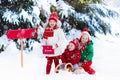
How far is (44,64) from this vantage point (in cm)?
1023

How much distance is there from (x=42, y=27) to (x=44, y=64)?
1549mm

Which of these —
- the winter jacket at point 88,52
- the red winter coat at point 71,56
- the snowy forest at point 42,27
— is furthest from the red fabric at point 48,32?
the winter jacket at point 88,52

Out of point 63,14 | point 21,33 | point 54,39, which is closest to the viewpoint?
point 54,39

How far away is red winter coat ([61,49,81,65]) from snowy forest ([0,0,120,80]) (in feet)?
1.12

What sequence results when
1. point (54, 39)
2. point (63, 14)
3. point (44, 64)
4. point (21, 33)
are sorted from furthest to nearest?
1. point (63, 14)
2. point (44, 64)
3. point (21, 33)
4. point (54, 39)

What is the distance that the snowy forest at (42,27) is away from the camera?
9.34 meters

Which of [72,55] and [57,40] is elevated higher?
[57,40]

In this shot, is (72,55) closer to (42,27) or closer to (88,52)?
(88,52)

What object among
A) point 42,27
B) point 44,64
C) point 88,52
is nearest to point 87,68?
point 88,52

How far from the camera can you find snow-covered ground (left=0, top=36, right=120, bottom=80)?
340 inches

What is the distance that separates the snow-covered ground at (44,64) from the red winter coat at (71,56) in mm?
256

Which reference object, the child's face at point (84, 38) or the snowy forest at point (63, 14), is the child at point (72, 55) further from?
the snowy forest at point (63, 14)

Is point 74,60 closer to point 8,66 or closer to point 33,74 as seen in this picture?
point 33,74

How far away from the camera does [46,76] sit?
8750 millimetres
